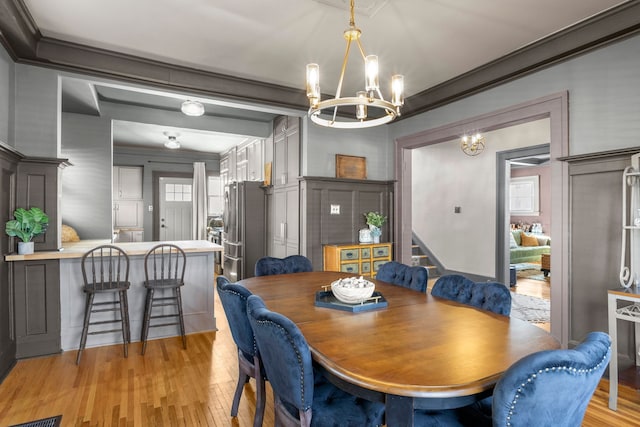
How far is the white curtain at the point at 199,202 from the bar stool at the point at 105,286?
473 cm

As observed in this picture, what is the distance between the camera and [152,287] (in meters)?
3.29

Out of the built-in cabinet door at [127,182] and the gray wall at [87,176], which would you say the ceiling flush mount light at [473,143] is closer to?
the gray wall at [87,176]

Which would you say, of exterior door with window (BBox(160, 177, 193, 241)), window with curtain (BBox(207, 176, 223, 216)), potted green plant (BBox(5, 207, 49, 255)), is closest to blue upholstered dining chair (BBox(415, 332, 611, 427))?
potted green plant (BBox(5, 207, 49, 255))

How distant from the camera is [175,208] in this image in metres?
8.30

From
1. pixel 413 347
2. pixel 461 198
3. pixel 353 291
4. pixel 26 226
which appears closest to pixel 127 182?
pixel 26 226

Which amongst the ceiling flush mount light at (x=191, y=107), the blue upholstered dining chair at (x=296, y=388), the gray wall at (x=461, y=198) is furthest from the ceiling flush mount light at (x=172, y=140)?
the blue upholstered dining chair at (x=296, y=388)

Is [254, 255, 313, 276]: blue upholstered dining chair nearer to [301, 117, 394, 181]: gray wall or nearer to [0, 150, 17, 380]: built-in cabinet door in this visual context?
[301, 117, 394, 181]: gray wall

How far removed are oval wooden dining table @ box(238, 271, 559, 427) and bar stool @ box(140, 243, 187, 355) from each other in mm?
1666

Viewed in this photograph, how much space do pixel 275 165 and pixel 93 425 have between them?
4.05 meters

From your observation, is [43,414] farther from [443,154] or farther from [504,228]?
[443,154]

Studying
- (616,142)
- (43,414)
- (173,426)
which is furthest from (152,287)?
(616,142)

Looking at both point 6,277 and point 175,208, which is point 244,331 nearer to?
point 6,277

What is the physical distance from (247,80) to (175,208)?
529 centimetres

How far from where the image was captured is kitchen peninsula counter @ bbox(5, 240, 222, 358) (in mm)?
3051
